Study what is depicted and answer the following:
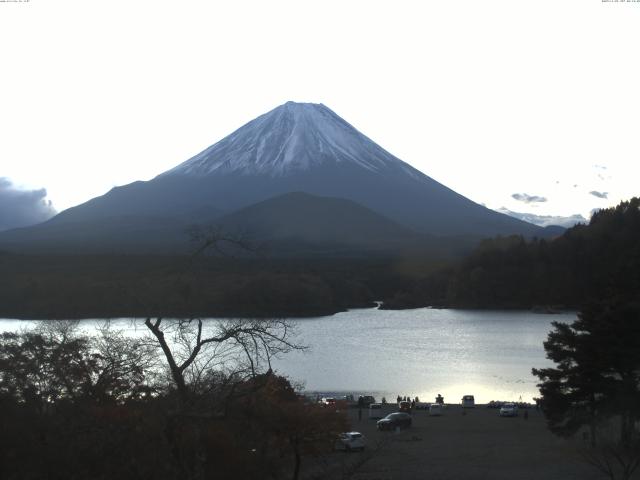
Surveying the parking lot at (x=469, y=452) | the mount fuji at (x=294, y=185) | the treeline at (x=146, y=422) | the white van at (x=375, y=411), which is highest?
the mount fuji at (x=294, y=185)

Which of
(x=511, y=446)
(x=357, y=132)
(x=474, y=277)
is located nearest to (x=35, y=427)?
(x=511, y=446)

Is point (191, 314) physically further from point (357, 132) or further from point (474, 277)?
point (357, 132)

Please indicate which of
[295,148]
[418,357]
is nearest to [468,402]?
[418,357]

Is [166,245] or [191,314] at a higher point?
[166,245]

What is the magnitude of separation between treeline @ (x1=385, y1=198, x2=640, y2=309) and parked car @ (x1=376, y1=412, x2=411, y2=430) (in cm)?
3146

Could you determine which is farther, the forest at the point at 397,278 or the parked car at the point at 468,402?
the forest at the point at 397,278

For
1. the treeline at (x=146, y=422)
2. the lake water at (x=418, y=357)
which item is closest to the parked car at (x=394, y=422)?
the lake water at (x=418, y=357)

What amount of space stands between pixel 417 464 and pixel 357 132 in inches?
3117

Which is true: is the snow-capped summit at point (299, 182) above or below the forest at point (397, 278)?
above

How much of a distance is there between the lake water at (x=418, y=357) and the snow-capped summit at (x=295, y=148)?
54.1 metres

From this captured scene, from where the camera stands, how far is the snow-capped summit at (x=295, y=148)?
8619cm

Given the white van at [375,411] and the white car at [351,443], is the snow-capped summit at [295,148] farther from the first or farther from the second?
the white car at [351,443]

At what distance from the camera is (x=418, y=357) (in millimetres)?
21797

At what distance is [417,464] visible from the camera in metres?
9.12
